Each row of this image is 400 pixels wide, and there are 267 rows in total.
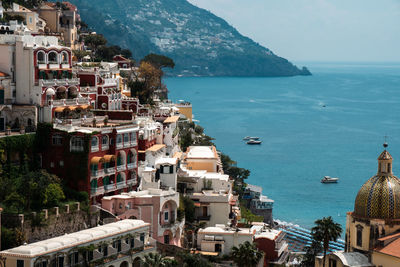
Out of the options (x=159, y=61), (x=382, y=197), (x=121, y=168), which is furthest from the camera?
(x=159, y=61)

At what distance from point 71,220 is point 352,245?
16.5m

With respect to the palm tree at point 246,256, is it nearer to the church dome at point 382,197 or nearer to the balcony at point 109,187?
the church dome at point 382,197

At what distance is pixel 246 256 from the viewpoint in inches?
1831

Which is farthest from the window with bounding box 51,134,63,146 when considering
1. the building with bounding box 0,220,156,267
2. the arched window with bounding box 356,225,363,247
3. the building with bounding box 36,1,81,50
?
the building with bounding box 36,1,81,50

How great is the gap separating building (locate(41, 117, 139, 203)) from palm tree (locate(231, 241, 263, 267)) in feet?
32.2

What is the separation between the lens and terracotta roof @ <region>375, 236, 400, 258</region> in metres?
41.1

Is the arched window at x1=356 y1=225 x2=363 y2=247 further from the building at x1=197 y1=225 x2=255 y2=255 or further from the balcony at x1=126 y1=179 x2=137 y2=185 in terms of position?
the balcony at x1=126 y1=179 x2=137 y2=185

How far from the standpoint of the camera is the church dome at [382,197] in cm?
4353

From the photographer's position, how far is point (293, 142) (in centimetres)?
14950

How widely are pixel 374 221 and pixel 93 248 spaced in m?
15.6

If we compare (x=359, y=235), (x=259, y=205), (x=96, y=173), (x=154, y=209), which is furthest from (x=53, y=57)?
(x=259, y=205)

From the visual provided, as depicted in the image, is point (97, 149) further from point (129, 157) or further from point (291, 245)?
point (291, 245)

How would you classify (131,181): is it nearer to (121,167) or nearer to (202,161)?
(121,167)

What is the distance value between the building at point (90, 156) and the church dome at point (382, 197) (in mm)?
16447
